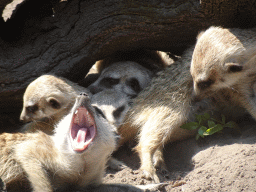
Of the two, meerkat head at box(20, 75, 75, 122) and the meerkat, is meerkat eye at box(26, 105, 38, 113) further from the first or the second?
the meerkat

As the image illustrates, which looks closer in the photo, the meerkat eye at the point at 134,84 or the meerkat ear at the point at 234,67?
the meerkat ear at the point at 234,67

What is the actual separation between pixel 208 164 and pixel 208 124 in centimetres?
49

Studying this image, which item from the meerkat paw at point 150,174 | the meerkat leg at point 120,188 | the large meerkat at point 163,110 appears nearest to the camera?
the meerkat leg at point 120,188

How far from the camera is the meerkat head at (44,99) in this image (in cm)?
331

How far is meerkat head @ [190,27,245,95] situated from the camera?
3041 millimetres

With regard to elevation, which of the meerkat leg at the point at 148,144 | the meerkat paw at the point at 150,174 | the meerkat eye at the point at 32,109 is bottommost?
the meerkat paw at the point at 150,174

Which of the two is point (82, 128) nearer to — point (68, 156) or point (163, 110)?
point (68, 156)

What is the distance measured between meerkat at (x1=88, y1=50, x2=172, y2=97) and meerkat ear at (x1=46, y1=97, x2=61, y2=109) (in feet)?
1.88

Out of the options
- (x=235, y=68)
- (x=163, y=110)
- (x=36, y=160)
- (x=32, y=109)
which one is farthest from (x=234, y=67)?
(x=32, y=109)

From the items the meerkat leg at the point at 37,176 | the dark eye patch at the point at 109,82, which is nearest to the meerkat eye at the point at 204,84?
the dark eye patch at the point at 109,82

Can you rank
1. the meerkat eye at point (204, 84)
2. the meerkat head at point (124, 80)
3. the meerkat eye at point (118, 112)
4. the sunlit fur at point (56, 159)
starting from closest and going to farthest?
the sunlit fur at point (56, 159) < the meerkat eye at point (204, 84) < the meerkat eye at point (118, 112) < the meerkat head at point (124, 80)

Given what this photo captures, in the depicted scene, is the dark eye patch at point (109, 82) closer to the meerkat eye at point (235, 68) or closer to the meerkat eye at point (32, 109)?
the meerkat eye at point (32, 109)

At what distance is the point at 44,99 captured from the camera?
11.0 ft

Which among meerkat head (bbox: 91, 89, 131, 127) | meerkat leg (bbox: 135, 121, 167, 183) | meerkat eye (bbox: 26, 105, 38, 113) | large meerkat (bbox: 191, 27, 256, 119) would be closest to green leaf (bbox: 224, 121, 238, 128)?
large meerkat (bbox: 191, 27, 256, 119)
